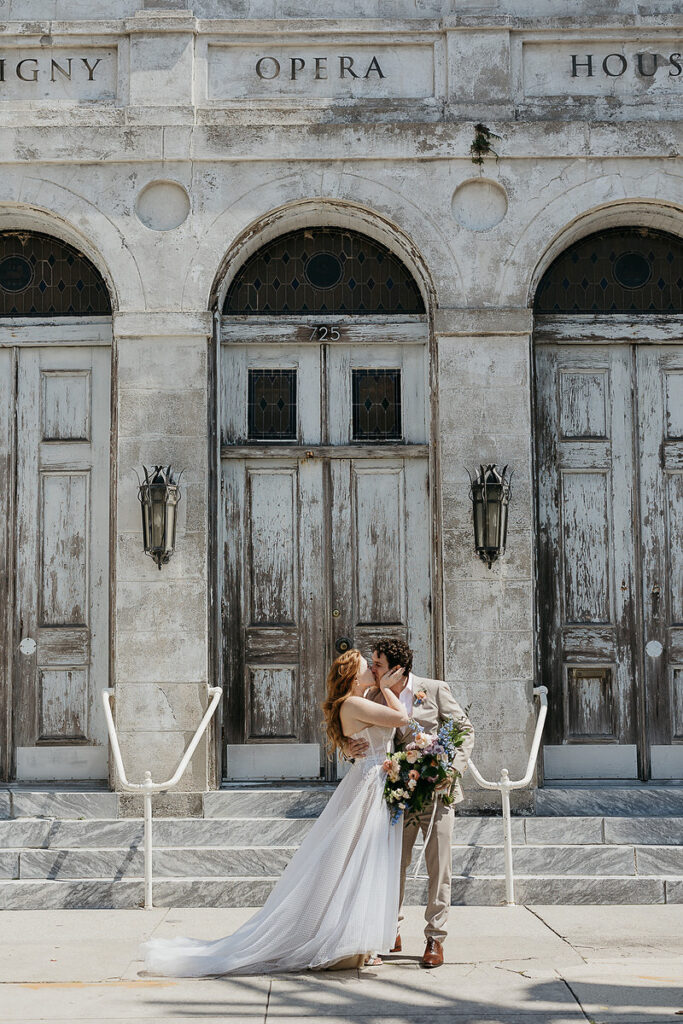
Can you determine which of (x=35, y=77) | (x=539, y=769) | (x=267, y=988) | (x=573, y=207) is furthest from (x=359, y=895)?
(x=35, y=77)

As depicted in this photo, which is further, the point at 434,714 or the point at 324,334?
Result: the point at 324,334

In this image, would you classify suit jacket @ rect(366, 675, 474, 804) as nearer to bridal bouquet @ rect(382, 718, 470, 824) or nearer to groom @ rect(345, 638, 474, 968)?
Answer: groom @ rect(345, 638, 474, 968)

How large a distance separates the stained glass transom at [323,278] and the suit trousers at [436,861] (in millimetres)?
5037

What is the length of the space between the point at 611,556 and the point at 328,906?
4825mm

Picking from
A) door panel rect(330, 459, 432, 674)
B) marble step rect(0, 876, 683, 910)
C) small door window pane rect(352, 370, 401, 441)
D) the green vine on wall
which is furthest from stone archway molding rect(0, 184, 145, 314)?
marble step rect(0, 876, 683, 910)

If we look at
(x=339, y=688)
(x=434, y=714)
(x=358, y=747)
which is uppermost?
(x=339, y=688)

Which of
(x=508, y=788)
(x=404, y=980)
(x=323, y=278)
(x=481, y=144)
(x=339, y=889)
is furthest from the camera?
(x=323, y=278)

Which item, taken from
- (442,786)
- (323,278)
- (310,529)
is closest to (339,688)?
(442,786)

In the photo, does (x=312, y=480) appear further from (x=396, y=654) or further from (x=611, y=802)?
(x=396, y=654)

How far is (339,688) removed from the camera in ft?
23.8

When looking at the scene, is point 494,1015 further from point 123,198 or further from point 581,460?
point 123,198

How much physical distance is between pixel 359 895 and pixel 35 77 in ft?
24.1

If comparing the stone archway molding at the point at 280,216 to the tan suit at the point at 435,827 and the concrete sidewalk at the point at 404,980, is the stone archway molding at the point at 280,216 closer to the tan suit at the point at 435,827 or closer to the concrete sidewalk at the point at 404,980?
the tan suit at the point at 435,827

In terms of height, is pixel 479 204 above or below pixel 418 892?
above
